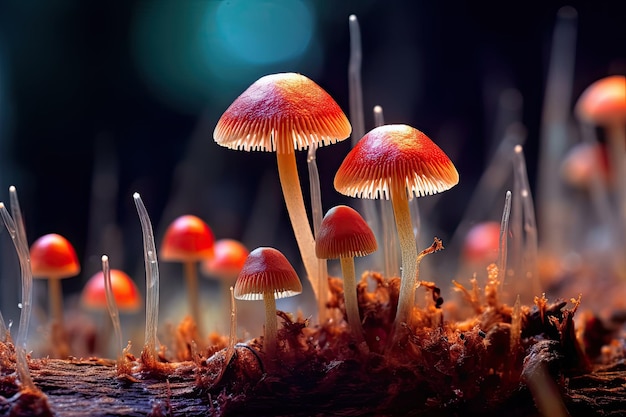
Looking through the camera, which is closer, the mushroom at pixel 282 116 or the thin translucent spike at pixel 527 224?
the mushroom at pixel 282 116

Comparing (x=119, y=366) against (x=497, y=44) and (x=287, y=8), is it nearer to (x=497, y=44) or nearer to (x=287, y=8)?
(x=287, y=8)

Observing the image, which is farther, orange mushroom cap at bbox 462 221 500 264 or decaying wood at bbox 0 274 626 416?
orange mushroom cap at bbox 462 221 500 264

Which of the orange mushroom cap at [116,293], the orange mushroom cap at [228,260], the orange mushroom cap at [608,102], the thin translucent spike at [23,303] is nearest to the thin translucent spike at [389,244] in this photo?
the orange mushroom cap at [228,260]

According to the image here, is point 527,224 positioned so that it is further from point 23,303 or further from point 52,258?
point 52,258

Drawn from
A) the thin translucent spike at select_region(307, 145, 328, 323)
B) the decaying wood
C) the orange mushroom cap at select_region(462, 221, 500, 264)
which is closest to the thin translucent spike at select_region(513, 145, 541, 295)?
the decaying wood

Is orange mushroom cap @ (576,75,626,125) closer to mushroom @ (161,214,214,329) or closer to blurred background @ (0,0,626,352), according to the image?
blurred background @ (0,0,626,352)

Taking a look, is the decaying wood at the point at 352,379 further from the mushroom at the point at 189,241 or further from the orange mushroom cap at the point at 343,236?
the mushroom at the point at 189,241

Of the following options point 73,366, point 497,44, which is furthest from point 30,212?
point 497,44
